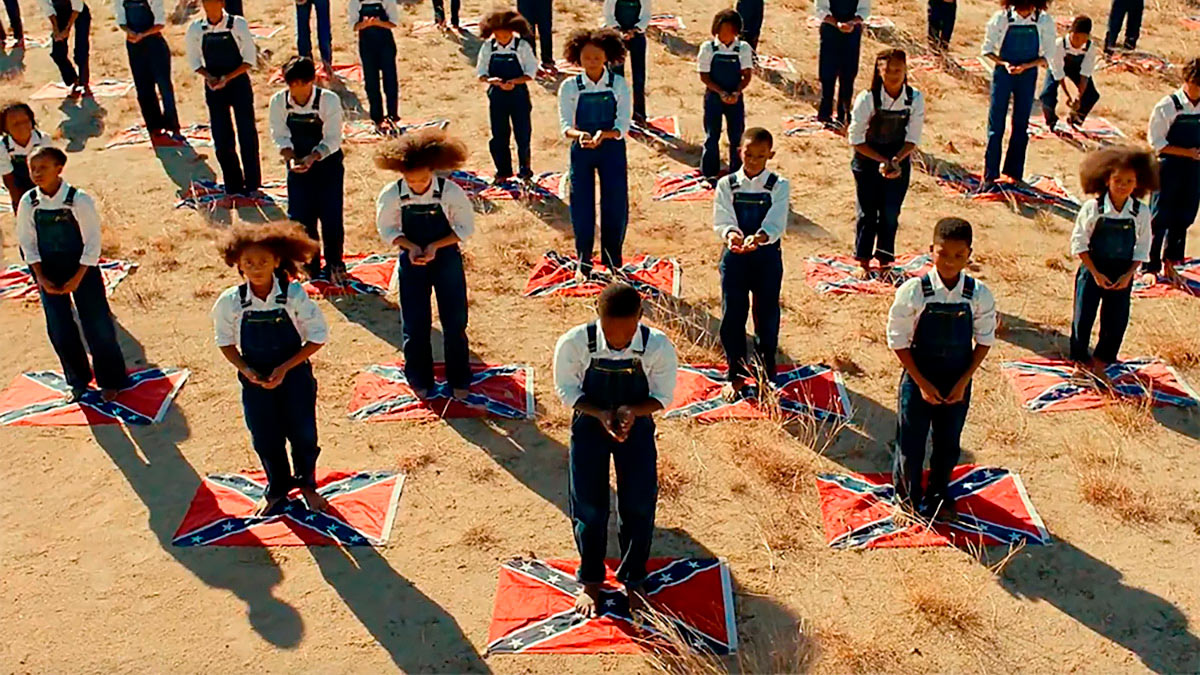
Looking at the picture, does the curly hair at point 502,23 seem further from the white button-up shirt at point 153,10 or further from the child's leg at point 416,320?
the child's leg at point 416,320

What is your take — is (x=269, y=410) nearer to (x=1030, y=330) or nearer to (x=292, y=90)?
(x=292, y=90)

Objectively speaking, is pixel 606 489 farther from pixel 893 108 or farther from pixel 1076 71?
pixel 1076 71

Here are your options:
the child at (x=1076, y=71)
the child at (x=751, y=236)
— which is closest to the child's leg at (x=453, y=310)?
the child at (x=751, y=236)

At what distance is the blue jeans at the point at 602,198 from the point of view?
348 inches

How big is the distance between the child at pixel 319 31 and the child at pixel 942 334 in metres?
10.6

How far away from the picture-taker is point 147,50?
11828 mm

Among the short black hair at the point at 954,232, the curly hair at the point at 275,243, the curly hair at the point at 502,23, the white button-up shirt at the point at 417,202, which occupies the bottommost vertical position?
the white button-up shirt at the point at 417,202

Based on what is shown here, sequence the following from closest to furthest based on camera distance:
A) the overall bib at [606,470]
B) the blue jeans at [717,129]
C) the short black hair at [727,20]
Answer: the overall bib at [606,470] < the short black hair at [727,20] < the blue jeans at [717,129]

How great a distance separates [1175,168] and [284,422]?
6784 millimetres

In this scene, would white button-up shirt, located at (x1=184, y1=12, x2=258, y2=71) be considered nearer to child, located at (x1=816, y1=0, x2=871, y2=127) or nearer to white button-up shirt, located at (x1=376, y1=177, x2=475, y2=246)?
white button-up shirt, located at (x1=376, y1=177, x2=475, y2=246)

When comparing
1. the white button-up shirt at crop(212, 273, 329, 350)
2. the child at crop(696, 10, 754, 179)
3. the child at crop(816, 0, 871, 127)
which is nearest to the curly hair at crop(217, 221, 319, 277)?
the white button-up shirt at crop(212, 273, 329, 350)

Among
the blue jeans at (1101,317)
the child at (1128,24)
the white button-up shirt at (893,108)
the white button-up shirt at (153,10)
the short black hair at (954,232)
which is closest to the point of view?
the short black hair at (954,232)

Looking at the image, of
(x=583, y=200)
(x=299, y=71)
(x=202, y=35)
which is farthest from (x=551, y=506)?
(x=202, y=35)

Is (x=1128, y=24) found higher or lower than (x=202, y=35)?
lower
